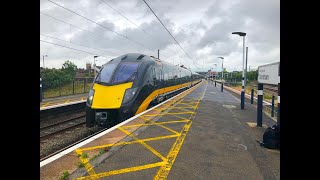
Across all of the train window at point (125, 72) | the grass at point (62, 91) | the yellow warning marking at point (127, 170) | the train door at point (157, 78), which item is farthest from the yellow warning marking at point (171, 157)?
the grass at point (62, 91)

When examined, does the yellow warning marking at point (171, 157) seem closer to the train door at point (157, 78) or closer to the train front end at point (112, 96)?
the train front end at point (112, 96)

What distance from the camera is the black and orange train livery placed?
9344 mm

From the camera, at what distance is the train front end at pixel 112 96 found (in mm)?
9312

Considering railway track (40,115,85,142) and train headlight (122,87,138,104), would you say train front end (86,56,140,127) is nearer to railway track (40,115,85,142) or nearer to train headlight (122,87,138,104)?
train headlight (122,87,138,104)

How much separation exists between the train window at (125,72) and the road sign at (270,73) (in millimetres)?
5263

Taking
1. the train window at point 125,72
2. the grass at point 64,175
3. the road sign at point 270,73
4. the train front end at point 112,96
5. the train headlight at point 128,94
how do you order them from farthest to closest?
the train window at point 125,72 < the train headlight at point 128,94 < the train front end at point 112,96 < the road sign at point 270,73 < the grass at point 64,175

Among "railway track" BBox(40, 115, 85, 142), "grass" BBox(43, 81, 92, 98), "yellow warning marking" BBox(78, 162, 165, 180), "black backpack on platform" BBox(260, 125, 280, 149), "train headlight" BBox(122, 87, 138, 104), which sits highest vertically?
"train headlight" BBox(122, 87, 138, 104)

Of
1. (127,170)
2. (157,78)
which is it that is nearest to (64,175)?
(127,170)

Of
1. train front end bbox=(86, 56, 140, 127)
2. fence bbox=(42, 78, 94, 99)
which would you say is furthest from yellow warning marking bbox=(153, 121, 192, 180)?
fence bbox=(42, 78, 94, 99)

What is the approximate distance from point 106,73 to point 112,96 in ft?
5.36
